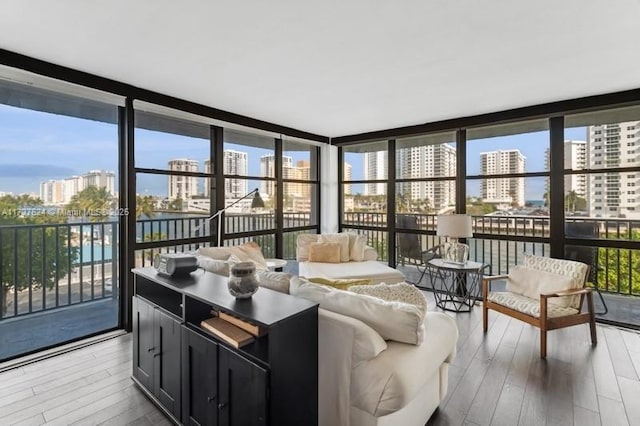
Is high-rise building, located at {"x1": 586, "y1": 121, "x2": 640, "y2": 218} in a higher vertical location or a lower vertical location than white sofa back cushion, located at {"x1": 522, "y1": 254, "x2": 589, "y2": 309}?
higher

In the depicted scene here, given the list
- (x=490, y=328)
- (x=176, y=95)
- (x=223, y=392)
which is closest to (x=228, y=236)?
(x=176, y=95)

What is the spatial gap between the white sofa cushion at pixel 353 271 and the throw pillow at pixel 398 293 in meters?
1.86

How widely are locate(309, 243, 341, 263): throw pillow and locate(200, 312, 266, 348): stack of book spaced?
116 inches

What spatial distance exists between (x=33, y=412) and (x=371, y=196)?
194 inches

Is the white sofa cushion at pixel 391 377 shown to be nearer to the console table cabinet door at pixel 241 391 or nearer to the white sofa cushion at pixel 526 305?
the console table cabinet door at pixel 241 391

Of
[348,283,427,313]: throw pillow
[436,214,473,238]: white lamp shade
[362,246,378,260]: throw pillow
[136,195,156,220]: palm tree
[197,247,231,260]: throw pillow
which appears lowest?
[362,246,378,260]: throw pillow

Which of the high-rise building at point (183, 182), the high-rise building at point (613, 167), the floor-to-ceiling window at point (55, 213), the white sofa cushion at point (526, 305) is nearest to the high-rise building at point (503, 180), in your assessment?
the high-rise building at point (613, 167)

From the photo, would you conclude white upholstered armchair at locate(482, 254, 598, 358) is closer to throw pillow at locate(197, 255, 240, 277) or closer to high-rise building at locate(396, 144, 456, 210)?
high-rise building at locate(396, 144, 456, 210)

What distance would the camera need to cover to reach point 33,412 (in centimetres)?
212

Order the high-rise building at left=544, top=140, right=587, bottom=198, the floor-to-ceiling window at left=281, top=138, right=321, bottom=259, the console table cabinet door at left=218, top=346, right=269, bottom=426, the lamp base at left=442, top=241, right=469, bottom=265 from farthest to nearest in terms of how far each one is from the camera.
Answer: the floor-to-ceiling window at left=281, top=138, right=321, bottom=259 < the lamp base at left=442, top=241, right=469, bottom=265 < the high-rise building at left=544, top=140, right=587, bottom=198 < the console table cabinet door at left=218, top=346, right=269, bottom=426

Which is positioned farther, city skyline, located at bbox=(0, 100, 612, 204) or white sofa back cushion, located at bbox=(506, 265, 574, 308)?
white sofa back cushion, located at bbox=(506, 265, 574, 308)

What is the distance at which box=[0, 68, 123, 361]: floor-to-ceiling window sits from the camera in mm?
2863

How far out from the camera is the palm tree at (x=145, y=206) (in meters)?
3.61

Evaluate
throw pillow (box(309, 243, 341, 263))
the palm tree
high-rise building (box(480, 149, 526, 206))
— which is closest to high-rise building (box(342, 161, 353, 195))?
throw pillow (box(309, 243, 341, 263))
